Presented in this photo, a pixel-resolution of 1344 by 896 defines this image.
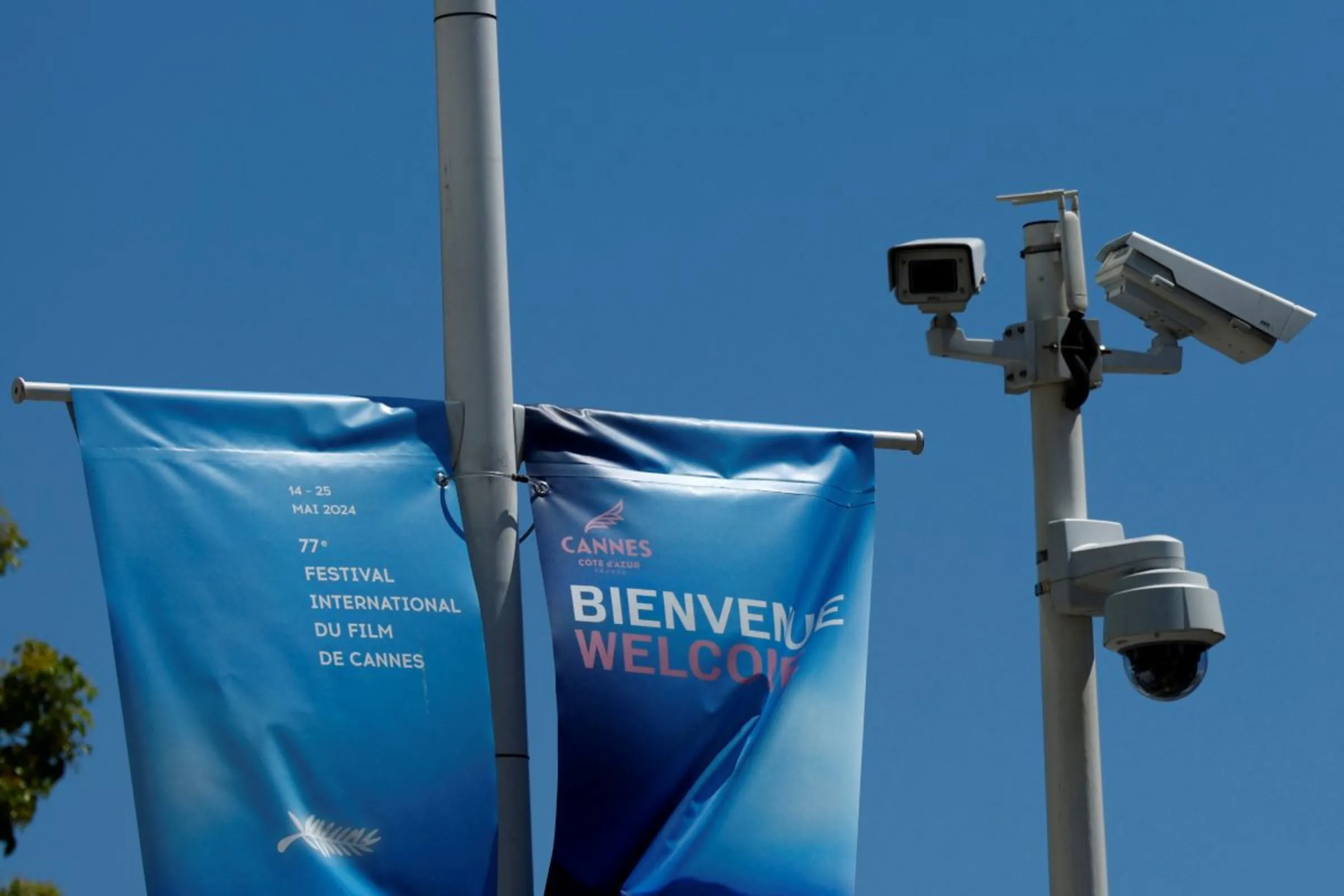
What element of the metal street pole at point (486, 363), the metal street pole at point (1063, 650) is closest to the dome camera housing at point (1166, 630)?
the metal street pole at point (1063, 650)

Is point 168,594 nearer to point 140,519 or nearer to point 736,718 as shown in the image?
point 140,519

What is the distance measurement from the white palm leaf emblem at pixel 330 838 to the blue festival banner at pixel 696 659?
0.98 metres

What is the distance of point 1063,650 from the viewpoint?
17266 millimetres

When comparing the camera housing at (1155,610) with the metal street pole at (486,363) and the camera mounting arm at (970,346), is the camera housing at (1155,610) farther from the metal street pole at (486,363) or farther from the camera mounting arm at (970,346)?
the metal street pole at (486,363)

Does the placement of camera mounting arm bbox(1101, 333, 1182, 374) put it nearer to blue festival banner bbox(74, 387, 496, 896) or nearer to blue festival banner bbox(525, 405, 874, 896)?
blue festival banner bbox(525, 405, 874, 896)

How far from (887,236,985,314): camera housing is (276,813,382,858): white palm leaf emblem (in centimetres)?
322

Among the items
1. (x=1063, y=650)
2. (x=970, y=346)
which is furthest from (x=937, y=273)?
(x=1063, y=650)

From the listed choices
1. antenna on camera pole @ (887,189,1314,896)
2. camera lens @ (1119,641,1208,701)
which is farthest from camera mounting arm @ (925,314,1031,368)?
camera lens @ (1119,641,1208,701)

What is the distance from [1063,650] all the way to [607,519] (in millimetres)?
1972

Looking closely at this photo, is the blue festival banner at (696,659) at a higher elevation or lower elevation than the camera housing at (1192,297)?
lower

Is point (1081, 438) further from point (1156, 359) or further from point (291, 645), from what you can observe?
point (291, 645)

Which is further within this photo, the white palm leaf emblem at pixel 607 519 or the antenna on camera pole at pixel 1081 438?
the white palm leaf emblem at pixel 607 519

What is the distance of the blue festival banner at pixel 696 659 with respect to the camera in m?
17.2

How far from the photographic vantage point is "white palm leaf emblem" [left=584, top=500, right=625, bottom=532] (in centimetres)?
1745
